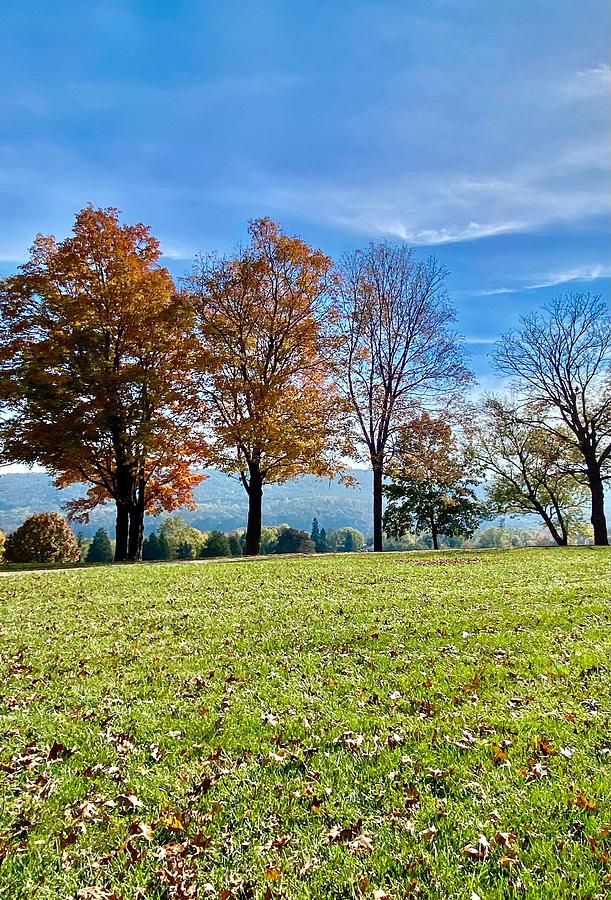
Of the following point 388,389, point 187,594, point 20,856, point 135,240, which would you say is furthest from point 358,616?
point 135,240

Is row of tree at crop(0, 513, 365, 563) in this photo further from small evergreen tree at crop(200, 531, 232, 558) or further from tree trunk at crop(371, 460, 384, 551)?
tree trunk at crop(371, 460, 384, 551)

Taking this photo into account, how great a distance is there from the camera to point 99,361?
65.3ft

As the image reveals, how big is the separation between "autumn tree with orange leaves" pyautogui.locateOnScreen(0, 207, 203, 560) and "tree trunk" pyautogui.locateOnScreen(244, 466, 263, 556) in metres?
2.84

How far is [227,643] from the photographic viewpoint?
25.7 ft

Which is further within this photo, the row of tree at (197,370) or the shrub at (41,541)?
the shrub at (41,541)

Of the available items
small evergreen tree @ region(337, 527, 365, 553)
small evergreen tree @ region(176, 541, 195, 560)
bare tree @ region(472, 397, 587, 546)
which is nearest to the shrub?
small evergreen tree @ region(176, 541, 195, 560)

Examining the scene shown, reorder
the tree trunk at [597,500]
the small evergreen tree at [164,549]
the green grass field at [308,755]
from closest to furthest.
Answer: the green grass field at [308,755]
the tree trunk at [597,500]
the small evergreen tree at [164,549]

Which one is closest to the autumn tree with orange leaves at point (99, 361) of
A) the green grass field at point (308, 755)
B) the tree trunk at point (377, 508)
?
the tree trunk at point (377, 508)

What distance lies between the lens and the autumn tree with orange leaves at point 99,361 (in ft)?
63.9

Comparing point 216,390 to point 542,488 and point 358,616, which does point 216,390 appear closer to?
point 358,616

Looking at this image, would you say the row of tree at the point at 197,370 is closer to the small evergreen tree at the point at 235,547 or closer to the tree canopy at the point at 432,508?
the tree canopy at the point at 432,508

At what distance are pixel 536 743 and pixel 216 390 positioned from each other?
1976 centimetres

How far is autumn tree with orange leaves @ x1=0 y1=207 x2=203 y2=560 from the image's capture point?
63.9 ft

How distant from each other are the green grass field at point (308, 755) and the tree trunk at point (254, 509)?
14.0 metres
